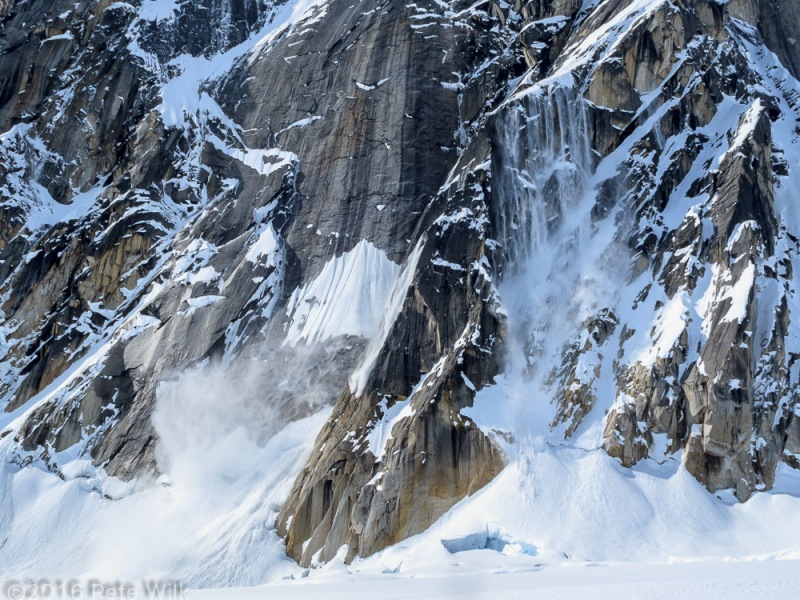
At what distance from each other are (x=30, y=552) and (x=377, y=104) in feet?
95.9

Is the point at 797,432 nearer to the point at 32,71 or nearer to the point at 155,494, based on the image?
the point at 155,494

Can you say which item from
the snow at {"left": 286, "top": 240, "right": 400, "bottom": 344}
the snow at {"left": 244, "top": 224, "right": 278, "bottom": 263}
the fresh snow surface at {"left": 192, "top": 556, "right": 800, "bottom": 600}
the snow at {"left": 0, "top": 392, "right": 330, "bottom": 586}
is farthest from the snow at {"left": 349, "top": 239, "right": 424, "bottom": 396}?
the fresh snow surface at {"left": 192, "top": 556, "right": 800, "bottom": 600}

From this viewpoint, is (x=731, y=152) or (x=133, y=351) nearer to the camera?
(x=731, y=152)

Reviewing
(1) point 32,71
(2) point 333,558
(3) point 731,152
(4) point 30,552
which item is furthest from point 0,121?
(3) point 731,152

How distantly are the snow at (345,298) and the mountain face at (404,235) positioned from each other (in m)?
0.12

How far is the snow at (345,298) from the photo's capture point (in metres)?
43.1

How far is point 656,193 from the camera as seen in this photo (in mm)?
40312

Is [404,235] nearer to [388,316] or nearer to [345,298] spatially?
[345,298]

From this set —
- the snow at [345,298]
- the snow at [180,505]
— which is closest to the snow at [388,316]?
the snow at [345,298]

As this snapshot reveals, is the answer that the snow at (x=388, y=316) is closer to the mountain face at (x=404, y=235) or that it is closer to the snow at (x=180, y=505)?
the mountain face at (x=404, y=235)

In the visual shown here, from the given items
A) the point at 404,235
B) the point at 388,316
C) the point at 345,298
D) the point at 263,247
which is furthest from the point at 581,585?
the point at 263,247

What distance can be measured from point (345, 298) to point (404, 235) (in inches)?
184

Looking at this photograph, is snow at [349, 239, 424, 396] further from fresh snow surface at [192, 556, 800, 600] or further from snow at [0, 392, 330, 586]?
fresh snow surface at [192, 556, 800, 600]

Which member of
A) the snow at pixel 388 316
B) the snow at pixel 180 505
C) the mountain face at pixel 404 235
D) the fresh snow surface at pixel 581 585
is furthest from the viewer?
the snow at pixel 388 316
